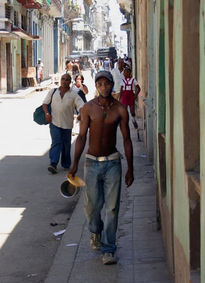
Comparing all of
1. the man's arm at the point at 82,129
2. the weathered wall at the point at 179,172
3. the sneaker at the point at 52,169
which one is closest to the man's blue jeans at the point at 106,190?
the man's arm at the point at 82,129

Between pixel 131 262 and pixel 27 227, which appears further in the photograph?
pixel 27 227

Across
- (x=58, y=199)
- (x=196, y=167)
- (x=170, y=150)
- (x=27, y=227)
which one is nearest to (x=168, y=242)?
(x=170, y=150)

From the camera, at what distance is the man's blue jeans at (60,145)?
10.3 m

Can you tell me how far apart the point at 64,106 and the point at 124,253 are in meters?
4.56

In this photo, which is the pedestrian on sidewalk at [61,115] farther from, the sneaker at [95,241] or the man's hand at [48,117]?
the sneaker at [95,241]

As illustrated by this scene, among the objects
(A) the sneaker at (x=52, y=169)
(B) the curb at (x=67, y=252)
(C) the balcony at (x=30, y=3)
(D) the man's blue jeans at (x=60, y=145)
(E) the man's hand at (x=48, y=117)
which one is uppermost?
(C) the balcony at (x=30, y=3)

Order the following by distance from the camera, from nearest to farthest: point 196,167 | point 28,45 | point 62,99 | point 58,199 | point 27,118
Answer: point 196,167 → point 58,199 → point 62,99 → point 27,118 → point 28,45

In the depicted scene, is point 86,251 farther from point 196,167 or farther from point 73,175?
point 196,167

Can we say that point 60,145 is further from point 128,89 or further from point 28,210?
point 128,89

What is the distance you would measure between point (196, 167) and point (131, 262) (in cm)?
195

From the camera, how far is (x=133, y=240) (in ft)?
20.7

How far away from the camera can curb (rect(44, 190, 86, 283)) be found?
5457mm

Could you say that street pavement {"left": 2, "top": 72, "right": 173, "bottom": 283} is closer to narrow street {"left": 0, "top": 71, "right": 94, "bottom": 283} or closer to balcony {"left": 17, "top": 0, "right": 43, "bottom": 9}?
narrow street {"left": 0, "top": 71, "right": 94, "bottom": 283}

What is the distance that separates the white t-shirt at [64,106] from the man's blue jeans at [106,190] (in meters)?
4.47
